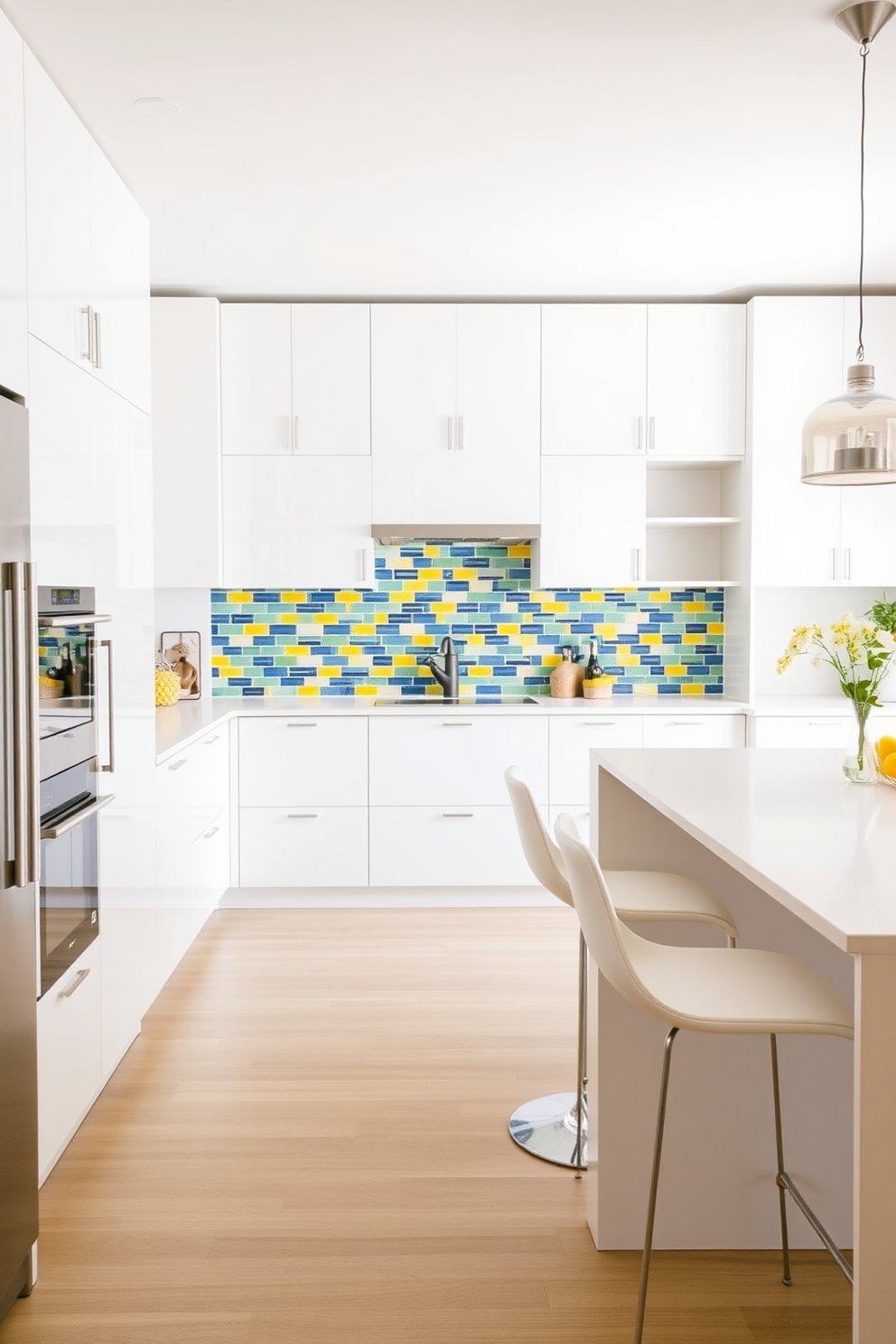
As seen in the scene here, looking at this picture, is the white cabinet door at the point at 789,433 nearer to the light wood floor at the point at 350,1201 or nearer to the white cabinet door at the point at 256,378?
the white cabinet door at the point at 256,378

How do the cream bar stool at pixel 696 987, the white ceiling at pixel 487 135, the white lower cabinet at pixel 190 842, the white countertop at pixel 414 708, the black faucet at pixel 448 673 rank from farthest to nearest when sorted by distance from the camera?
the black faucet at pixel 448 673
the white countertop at pixel 414 708
the white lower cabinet at pixel 190 842
the white ceiling at pixel 487 135
the cream bar stool at pixel 696 987

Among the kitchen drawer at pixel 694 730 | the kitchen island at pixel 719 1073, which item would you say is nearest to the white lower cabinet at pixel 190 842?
the kitchen island at pixel 719 1073

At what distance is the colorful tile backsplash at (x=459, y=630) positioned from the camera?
5.07 metres

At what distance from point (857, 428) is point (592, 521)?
2.38m

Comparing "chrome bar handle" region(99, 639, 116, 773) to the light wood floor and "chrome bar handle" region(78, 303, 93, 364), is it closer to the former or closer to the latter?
"chrome bar handle" region(78, 303, 93, 364)

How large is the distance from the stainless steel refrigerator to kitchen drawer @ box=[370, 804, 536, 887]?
2560mm

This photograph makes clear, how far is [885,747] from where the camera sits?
2.27 metres

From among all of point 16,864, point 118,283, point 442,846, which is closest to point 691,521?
point 442,846

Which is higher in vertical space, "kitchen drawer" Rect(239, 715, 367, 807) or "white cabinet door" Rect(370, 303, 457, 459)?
"white cabinet door" Rect(370, 303, 457, 459)

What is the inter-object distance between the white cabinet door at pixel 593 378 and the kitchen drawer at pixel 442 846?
5.39 ft

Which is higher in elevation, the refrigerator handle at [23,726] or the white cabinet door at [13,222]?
the white cabinet door at [13,222]

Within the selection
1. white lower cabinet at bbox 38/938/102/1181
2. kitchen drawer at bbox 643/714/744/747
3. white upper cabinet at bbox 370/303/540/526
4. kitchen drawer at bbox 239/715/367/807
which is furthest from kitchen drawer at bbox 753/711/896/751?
white lower cabinet at bbox 38/938/102/1181

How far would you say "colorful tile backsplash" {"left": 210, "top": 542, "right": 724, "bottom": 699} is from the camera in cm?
507

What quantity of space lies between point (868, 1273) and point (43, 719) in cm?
176
